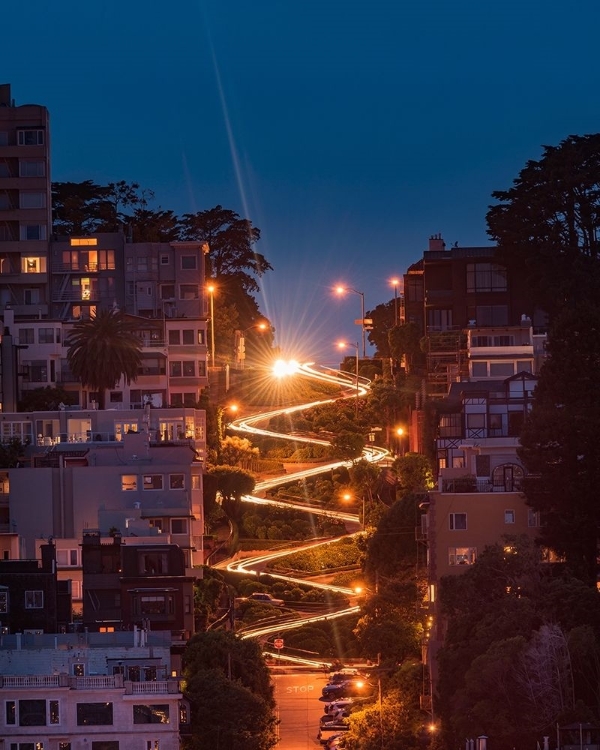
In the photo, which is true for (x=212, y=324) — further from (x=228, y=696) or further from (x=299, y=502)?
(x=228, y=696)

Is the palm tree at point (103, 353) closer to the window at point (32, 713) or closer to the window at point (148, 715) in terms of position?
the window at point (148, 715)

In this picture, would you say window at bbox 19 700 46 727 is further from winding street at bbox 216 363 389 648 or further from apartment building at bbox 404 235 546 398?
apartment building at bbox 404 235 546 398

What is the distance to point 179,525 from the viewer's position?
111250 mm

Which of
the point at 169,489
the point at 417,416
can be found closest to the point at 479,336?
the point at 417,416

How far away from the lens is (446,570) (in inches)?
3654

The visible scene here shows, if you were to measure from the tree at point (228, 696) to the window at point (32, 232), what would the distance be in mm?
53922

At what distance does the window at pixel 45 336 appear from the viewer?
132750 mm

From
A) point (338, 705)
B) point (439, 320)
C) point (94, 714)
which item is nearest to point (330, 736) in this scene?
point (338, 705)

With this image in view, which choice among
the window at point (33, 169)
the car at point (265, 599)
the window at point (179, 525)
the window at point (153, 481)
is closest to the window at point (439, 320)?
the window at point (33, 169)

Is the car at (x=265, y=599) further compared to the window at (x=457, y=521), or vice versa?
the car at (x=265, y=599)

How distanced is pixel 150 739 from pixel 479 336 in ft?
173

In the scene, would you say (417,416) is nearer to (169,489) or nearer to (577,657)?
(169,489)

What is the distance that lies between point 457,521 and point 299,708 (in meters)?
8.99

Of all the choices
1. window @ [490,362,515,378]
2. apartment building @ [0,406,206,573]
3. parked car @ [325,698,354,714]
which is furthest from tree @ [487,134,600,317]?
parked car @ [325,698,354,714]
